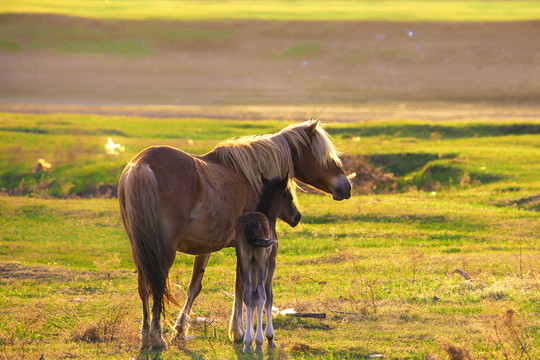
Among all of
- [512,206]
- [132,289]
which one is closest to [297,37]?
[512,206]

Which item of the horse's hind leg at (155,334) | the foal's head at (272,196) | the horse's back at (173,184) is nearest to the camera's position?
the horse's back at (173,184)

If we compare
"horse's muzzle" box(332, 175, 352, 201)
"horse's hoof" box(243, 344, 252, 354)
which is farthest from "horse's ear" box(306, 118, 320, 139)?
"horse's hoof" box(243, 344, 252, 354)

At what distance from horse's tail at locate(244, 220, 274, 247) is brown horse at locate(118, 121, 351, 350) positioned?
62 centimetres

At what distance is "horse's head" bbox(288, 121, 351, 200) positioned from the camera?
31.3ft

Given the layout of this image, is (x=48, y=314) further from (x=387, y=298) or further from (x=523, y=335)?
(x=523, y=335)

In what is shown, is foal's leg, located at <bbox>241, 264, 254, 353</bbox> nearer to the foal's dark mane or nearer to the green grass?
the foal's dark mane

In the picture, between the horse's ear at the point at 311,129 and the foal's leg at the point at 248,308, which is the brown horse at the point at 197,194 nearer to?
the horse's ear at the point at 311,129

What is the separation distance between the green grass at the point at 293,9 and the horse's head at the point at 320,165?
69149mm

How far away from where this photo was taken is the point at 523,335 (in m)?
8.30

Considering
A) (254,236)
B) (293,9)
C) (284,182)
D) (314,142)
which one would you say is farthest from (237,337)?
(293,9)

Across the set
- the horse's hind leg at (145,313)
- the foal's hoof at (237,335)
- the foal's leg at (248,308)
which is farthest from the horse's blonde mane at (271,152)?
the horse's hind leg at (145,313)

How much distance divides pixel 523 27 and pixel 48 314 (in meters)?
67.2

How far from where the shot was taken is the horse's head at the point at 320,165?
9555 mm

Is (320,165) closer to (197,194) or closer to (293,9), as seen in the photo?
(197,194)
